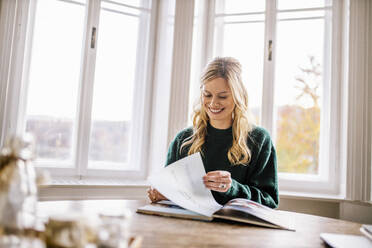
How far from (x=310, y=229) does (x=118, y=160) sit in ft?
5.34

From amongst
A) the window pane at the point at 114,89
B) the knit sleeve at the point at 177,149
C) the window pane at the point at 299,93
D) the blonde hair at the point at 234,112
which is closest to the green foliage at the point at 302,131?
the window pane at the point at 299,93

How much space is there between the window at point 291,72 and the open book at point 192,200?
1265mm

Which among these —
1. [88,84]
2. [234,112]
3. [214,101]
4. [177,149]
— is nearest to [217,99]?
[214,101]

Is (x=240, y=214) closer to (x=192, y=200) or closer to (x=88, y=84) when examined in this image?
(x=192, y=200)

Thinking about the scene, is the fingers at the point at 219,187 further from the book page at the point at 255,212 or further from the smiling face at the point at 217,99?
the smiling face at the point at 217,99

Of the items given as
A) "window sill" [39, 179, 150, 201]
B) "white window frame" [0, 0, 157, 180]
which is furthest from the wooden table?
"white window frame" [0, 0, 157, 180]

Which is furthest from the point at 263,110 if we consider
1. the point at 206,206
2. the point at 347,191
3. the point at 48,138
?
the point at 48,138

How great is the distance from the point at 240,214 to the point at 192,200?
0.54 ft

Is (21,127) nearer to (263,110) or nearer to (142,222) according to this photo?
(142,222)

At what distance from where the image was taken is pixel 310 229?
0.97 meters

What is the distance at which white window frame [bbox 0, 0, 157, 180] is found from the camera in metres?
1.94

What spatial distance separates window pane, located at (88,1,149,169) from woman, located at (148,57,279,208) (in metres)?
0.77

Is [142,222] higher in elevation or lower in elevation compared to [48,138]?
lower

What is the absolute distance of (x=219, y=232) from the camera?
0.87 meters
